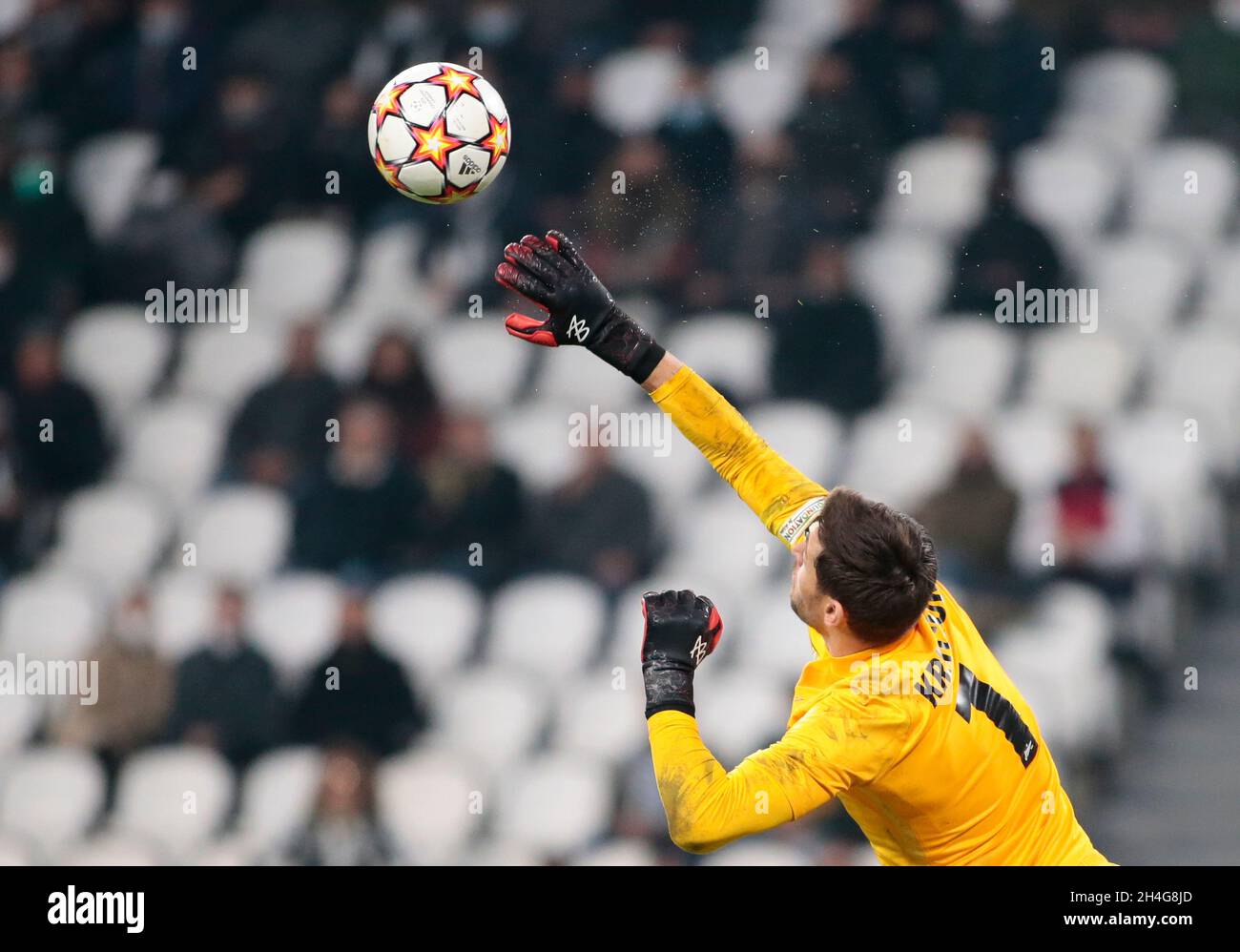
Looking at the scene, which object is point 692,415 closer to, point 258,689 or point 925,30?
point 258,689

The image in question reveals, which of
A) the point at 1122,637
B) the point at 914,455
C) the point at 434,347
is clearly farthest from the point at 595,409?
the point at 1122,637

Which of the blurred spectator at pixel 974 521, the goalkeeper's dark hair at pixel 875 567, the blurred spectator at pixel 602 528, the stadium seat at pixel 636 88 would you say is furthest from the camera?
the stadium seat at pixel 636 88

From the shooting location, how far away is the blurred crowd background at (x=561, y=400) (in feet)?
22.3

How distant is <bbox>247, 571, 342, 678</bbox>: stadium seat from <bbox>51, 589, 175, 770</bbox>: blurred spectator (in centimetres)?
45

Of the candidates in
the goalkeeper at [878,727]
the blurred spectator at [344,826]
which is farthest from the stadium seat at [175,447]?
the goalkeeper at [878,727]

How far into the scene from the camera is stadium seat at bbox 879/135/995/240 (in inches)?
314

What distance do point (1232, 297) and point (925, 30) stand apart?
6.93 ft

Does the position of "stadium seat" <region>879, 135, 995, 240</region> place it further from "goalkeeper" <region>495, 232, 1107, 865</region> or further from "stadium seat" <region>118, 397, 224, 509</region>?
"goalkeeper" <region>495, 232, 1107, 865</region>

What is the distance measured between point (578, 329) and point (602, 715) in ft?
11.0

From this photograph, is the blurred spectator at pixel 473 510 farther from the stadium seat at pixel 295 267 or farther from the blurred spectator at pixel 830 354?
the blurred spectator at pixel 830 354

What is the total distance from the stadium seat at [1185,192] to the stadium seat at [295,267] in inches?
159

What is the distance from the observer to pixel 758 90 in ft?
27.8
